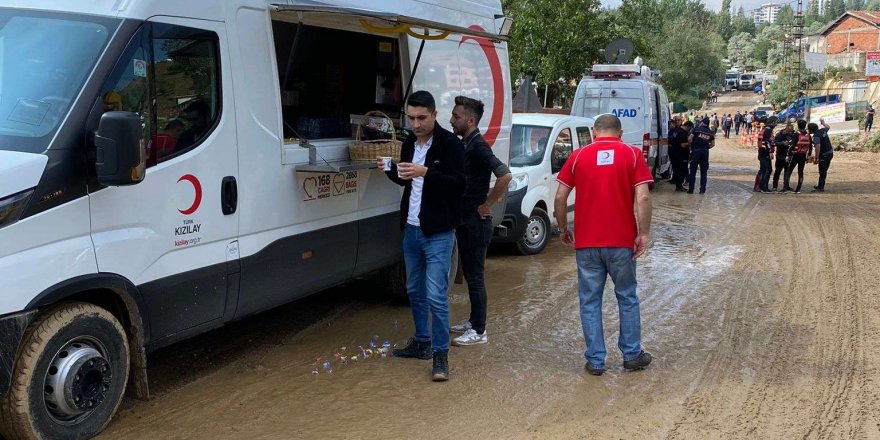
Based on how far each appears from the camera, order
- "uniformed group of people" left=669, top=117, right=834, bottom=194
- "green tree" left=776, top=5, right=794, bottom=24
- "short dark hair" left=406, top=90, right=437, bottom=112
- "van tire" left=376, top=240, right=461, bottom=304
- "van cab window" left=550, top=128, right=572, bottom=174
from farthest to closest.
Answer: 1. "green tree" left=776, top=5, right=794, bottom=24
2. "uniformed group of people" left=669, top=117, right=834, bottom=194
3. "van cab window" left=550, top=128, right=572, bottom=174
4. "van tire" left=376, top=240, right=461, bottom=304
5. "short dark hair" left=406, top=90, right=437, bottom=112

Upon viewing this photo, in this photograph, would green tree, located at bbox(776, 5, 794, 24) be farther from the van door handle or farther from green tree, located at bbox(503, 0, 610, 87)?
the van door handle

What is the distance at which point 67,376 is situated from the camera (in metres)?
4.04

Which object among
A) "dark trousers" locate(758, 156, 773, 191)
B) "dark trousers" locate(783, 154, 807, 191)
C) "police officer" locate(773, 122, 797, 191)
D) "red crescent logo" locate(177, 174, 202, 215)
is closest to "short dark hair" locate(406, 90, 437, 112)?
"red crescent logo" locate(177, 174, 202, 215)

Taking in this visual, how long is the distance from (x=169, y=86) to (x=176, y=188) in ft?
1.97

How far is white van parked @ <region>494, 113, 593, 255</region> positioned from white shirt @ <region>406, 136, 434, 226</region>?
4300mm

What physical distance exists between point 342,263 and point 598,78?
471 inches

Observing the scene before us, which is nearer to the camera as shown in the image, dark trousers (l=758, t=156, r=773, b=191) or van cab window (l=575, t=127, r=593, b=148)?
van cab window (l=575, t=127, r=593, b=148)

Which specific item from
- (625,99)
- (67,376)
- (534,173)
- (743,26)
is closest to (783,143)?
(625,99)

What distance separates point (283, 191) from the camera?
210 inches

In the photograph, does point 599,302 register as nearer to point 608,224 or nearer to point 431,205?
point 608,224

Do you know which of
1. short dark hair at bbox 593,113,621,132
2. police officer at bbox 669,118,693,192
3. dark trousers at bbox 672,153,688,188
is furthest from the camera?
dark trousers at bbox 672,153,688,188

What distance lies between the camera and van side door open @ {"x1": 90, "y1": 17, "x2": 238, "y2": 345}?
4.21m

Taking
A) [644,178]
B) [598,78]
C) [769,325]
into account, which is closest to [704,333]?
[769,325]

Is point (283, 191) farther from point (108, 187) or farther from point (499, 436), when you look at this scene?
point (499, 436)
